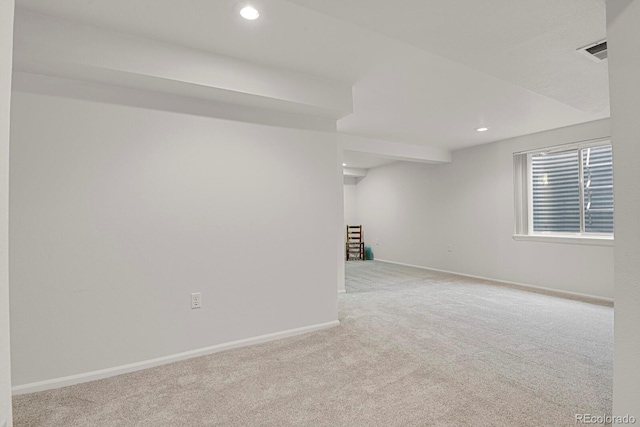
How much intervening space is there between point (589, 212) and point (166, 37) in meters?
5.49

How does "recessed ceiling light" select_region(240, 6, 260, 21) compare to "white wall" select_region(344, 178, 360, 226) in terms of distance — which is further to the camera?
"white wall" select_region(344, 178, 360, 226)

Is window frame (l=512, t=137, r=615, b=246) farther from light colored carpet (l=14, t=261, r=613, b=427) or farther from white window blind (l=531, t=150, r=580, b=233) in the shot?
light colored carpet (l=14, t=261, r=613, b=427)

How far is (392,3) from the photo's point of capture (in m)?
1.53

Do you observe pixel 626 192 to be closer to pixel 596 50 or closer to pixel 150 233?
pixel 596 50

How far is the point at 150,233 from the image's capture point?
2.45 m

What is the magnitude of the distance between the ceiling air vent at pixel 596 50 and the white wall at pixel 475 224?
286 centimetres

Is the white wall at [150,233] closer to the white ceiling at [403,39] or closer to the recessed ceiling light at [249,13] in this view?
the white ceiling at [403,39]

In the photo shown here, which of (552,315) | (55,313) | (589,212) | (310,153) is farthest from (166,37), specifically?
(589,212)

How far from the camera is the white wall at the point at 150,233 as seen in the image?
2121 mm

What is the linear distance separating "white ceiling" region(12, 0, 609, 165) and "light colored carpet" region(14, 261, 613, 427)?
2110 mm

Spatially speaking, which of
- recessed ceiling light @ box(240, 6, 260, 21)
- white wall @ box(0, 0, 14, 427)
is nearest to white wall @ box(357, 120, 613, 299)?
recessed ceiling light @ box(240, 6, 260, 21)

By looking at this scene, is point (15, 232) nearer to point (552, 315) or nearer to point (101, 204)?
point (101, 204)

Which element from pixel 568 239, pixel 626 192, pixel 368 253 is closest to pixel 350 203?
pixel 368 253

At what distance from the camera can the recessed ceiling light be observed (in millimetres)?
1885
